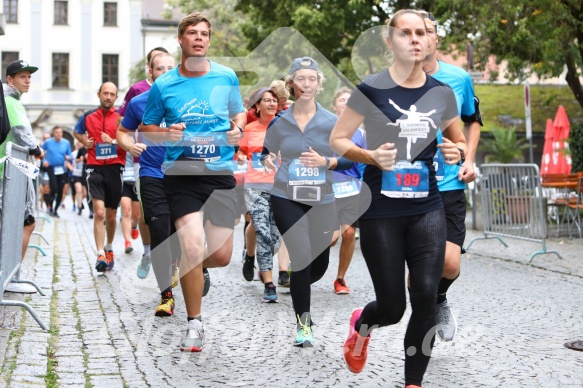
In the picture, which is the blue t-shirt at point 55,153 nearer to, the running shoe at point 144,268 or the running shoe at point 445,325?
the running shoe at point 144,268

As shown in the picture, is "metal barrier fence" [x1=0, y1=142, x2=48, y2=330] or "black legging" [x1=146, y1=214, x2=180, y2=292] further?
"black legging" [x1=146, y1=214, x2=180, y2=292]

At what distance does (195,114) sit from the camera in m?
6.66

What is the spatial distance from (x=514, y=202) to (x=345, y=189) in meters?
4.57

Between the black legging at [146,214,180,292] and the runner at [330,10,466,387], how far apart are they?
10.9 feet

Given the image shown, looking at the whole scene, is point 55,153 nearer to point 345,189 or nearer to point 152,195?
point 345,189

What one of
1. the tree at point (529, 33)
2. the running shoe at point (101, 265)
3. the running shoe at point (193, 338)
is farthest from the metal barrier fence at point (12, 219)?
the tree at point (529, 33)

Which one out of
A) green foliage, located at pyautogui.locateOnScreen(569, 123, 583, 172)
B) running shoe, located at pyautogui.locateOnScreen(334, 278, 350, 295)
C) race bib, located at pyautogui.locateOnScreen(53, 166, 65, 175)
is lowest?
running shoe, located at pyautogui.locateOnScreen(334, 278, 350, 295)

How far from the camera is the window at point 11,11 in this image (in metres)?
54.2

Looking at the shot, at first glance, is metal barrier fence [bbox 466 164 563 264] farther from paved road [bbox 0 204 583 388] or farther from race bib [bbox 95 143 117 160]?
race bib [bbox 95 143 117 160]

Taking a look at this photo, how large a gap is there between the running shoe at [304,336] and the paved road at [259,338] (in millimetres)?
60

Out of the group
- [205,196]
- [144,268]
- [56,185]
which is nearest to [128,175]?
[144,268]

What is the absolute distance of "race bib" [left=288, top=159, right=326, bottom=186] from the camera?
738 centimetres

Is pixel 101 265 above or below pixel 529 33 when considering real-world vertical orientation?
below

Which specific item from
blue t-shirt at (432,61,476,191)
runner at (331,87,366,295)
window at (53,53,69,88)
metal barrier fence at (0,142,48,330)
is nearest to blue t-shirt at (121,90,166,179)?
metal barrier fence at (0,142,48,330)
